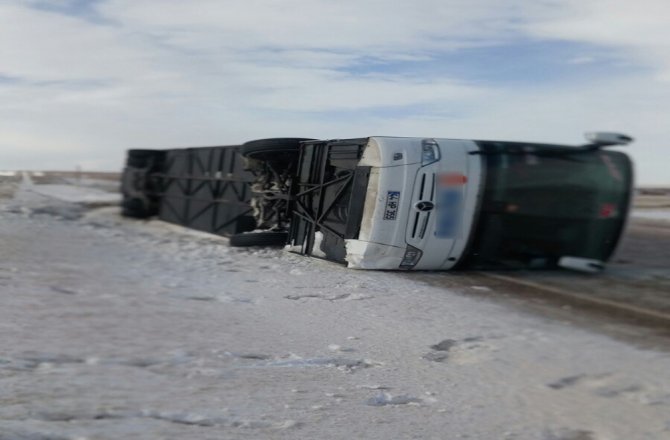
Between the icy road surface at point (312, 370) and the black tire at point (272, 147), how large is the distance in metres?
4.04

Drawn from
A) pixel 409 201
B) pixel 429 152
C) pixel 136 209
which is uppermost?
pixel 429 152

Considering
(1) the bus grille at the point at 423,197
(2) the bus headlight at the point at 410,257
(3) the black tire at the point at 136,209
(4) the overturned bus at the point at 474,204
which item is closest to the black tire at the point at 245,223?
(4) the overturned bus at the point at 474,204

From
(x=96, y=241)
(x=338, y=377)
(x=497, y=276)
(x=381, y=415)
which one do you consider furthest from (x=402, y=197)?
(x=96, y=241)

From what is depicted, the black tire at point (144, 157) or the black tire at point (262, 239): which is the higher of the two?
the black tire at point (144, 157)

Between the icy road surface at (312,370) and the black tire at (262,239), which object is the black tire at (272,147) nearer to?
the black tire at (262,239)

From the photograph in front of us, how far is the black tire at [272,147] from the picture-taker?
11195mm

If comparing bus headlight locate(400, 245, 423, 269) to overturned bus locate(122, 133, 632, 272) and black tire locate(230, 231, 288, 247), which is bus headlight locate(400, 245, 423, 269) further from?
black tire locate(230, 231, 288, 247)

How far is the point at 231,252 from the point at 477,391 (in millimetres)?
7106

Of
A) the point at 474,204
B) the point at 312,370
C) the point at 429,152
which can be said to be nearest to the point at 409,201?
the point at 429,152

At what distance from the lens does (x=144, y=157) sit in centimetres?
1705

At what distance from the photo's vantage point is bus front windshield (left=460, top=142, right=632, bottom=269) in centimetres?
886

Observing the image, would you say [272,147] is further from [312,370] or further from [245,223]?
[312,370]

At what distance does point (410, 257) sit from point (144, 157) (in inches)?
404

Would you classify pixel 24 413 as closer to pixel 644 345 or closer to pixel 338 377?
pixel 338 377
